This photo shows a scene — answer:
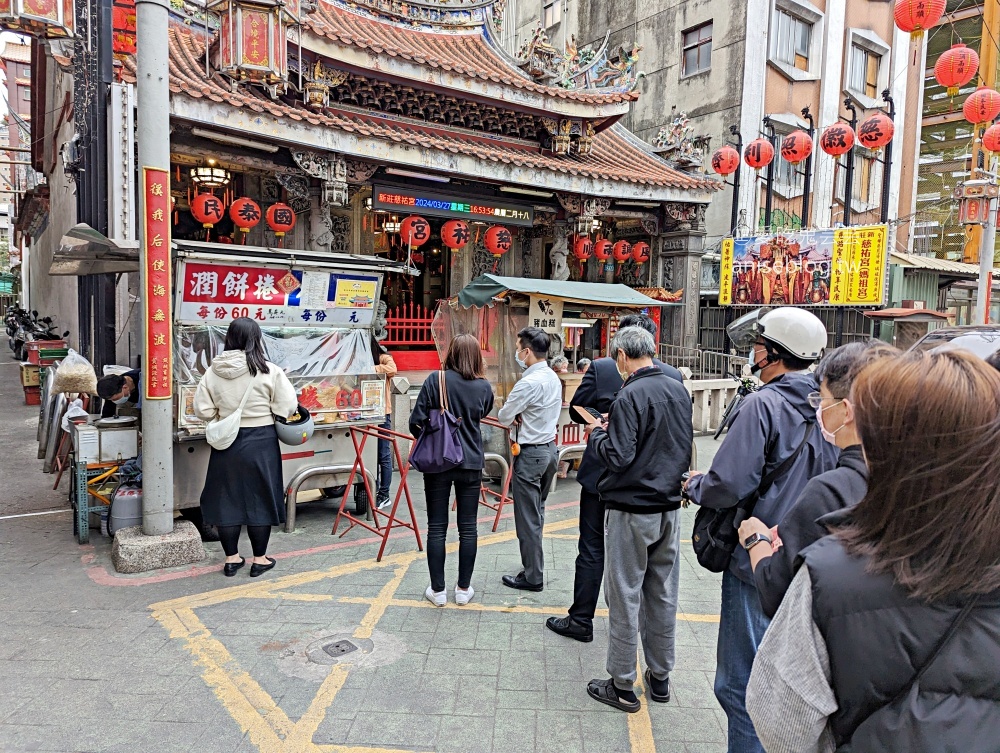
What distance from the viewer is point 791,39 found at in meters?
18.2

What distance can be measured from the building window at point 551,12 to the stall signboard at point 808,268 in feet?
42.6

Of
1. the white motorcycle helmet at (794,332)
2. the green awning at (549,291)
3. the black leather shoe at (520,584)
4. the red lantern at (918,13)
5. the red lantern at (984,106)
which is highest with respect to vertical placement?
the red lantern at (918,13)

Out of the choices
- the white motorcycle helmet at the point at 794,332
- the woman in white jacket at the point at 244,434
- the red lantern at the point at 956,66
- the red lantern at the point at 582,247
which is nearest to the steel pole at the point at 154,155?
the woman in white jacket at the point at 244,434

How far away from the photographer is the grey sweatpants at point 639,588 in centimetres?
329

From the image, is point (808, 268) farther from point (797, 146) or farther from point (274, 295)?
point (274, 295)

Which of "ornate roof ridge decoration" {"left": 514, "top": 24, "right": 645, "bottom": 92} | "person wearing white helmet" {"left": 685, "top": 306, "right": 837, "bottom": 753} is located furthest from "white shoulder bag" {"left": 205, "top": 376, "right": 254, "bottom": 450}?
"ornate roof ridge decoration" {"left": 514, "top": 24, "right": 645, "bottom": 92}

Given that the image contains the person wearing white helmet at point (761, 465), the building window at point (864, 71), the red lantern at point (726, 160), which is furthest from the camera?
the building window at point (864, 71)

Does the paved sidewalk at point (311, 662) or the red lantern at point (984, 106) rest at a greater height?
the red lantern at point (984, 106)

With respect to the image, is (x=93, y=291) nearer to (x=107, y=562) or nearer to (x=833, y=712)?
(x=107, y=562)

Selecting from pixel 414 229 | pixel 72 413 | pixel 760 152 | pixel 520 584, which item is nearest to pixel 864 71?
pixel 760 152

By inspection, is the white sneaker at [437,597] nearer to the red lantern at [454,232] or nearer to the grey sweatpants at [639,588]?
the grey sweatpants at [639,588]

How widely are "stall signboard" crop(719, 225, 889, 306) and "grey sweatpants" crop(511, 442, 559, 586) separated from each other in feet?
37.9

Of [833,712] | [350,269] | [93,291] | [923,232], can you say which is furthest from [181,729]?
[923,232]

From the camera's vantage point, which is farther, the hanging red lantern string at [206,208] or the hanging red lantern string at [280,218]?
the hanging red lantern string at [280,218]
